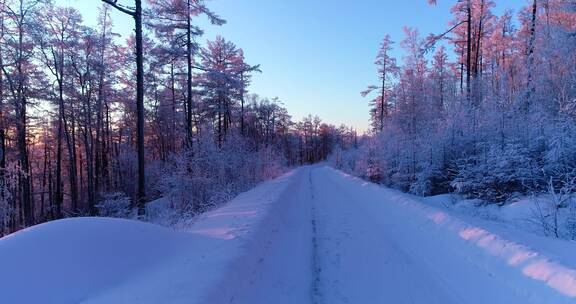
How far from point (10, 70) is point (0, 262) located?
807 inches

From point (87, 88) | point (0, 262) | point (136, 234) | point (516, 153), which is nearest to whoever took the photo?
point (0, 262)

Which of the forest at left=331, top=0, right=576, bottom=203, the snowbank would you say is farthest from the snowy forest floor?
the forest at left=331, top=0, right=576, bottom=203

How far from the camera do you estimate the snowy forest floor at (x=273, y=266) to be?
410 cm

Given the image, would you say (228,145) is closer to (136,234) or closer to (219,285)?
(136,234)

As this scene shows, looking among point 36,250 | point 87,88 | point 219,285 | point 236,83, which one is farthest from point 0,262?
point 87,88

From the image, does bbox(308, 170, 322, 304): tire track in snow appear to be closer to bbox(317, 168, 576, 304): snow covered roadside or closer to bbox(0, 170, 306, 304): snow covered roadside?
bbox(0, 170, 306, 304): snow covered roadside

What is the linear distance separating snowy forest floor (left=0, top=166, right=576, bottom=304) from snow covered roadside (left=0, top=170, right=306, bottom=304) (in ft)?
0.05

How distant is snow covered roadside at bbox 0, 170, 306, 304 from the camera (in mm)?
3957

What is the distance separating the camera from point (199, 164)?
1584 cm

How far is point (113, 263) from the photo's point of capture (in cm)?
485

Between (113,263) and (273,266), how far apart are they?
2.38 m

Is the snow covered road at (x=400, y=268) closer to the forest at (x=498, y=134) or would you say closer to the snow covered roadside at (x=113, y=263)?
the snow covered roadside at (x=113, y=263)

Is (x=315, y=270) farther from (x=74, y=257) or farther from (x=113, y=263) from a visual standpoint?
(x=74, y=257)

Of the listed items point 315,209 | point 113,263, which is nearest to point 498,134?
point 315,209
